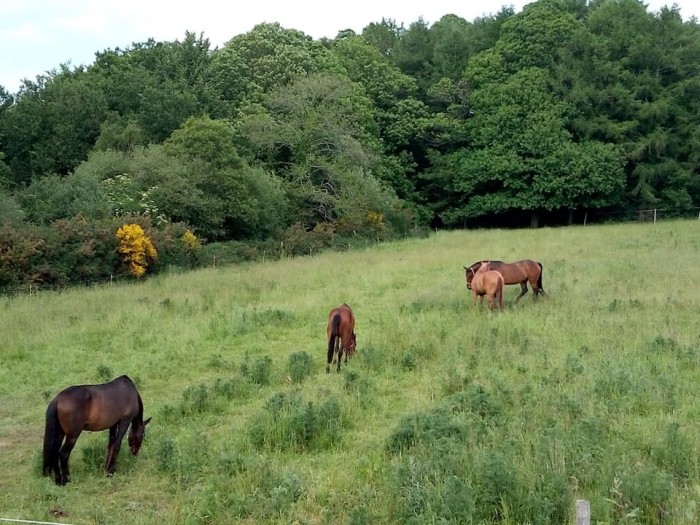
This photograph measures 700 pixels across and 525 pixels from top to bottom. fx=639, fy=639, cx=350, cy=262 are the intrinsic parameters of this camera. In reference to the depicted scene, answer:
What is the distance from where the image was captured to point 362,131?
38.8 metres

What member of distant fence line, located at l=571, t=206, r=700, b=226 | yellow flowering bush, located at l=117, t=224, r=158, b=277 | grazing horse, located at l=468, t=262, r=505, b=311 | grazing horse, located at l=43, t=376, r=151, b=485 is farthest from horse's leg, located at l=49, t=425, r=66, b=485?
distant fence line, located at l=571, t=206, r=700, b=226

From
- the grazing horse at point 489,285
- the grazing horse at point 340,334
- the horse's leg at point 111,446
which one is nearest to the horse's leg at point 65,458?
the horse's leg at point 111,446

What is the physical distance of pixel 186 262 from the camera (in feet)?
78.8

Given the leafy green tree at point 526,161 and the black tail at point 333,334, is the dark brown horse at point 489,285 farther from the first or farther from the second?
the leafy green tree at point 526,161

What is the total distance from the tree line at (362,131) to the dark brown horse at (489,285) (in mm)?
13262

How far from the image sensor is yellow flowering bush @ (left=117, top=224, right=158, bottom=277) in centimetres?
2111

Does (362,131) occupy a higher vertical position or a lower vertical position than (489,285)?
higher

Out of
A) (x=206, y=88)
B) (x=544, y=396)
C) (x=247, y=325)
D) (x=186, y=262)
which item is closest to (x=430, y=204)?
(x=206, y=88)

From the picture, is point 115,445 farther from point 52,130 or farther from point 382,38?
point 382,38

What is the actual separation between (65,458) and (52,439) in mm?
220

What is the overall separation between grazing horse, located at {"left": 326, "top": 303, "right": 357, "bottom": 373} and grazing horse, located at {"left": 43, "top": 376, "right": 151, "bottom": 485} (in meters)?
3.68

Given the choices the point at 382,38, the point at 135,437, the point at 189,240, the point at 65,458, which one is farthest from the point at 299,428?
the point at 382,38

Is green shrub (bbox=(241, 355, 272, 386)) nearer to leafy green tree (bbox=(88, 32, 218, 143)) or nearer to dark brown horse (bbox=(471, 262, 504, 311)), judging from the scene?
dark brown horse (bbox=(471, 262, 504, 311))

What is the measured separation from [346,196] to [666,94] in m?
22.6
